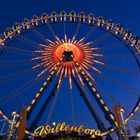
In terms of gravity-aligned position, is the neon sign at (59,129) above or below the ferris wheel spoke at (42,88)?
below

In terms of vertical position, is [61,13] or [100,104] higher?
[61,13]

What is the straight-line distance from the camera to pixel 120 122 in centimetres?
2677

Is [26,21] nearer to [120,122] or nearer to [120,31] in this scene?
[120,31]

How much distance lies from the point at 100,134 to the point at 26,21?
15.1 m

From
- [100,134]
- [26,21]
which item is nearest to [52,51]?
[26,21]

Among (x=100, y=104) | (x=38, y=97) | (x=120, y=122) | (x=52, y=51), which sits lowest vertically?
(x=120, y=122)

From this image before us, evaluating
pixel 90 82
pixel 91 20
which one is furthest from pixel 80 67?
pixel 91 20

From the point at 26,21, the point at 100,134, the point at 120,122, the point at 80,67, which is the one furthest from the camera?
the point at 26,21

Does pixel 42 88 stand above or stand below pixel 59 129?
above

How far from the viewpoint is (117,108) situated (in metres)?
27.1

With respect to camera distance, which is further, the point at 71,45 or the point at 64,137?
the point at 71,45

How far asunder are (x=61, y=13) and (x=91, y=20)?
3.68 metres

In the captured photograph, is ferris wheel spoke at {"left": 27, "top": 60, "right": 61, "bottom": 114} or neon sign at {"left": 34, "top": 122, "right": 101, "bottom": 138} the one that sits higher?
ferris wheel spoke at {"left": 27, "top": 60, "right": 61, "bottom": 114}

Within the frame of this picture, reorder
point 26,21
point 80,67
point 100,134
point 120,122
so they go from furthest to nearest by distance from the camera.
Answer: point 26,21 → point 80,67 → point 100,134 → point 120,122
